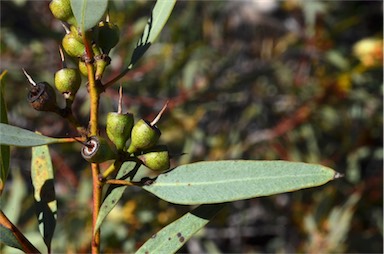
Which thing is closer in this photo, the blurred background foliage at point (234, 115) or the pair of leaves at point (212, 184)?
the pair of leaves at point (212, 184)

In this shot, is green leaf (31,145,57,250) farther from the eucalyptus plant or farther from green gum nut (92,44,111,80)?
green gum nut (92,44,111,80)

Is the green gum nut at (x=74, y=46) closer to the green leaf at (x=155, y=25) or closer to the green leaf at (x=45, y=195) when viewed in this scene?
the green leaf at (x=155, y=25)

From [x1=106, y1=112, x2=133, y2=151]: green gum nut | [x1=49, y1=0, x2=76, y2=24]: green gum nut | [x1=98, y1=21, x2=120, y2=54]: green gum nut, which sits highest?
[x1=49, y1=0, x2=76, y2=24]: green gum nut

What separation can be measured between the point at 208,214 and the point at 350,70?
6.11 feet

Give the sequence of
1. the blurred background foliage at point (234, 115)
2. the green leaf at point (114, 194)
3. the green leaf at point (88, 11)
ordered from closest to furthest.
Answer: the green leaf at point (88, 11), the green leaf at point (114, 194), the blurred background foliage at point (234, 115)

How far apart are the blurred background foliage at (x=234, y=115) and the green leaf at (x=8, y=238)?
40.3 inches

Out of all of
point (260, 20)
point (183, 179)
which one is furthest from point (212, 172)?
point (260, 20)

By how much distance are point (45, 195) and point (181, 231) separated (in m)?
0.23

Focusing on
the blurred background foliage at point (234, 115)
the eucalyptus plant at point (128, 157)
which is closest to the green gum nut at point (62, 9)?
the eucalyptus plant at point (128, 157)

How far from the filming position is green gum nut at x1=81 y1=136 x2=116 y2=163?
29.9 inches

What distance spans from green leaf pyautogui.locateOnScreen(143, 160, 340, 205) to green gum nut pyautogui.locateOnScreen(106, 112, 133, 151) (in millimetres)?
75

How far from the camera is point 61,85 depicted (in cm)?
80

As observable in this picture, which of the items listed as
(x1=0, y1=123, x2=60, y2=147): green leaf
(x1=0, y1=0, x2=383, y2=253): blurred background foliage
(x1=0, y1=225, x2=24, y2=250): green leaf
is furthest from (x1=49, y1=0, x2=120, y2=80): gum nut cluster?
(x1=0, y1=0, x2=383, y2=253): blurred background foliage

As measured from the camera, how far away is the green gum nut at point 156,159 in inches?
31.4
